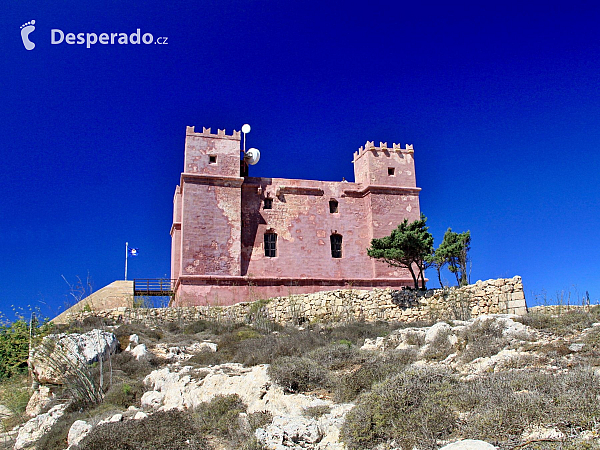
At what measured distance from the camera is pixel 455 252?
23719mm

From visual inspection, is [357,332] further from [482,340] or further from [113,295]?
[113,295]

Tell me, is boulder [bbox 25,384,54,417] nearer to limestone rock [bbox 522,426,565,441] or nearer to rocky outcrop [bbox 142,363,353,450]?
rocky outcrop [bbox 142,363,353,450]

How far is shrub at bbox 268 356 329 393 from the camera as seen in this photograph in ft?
28.6

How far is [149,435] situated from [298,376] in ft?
8.59

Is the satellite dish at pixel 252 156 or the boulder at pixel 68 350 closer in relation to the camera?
the boulder at pixel 68 350

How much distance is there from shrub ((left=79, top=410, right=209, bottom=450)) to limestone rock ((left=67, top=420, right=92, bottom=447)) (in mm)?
861

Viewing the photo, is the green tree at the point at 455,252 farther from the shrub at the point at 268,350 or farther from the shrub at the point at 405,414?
the shrub at the point at 405,414

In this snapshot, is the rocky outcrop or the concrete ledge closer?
the rocky outcrop

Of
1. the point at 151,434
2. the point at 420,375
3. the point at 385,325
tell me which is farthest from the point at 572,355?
the point at 385,325

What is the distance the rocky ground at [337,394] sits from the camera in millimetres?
5523

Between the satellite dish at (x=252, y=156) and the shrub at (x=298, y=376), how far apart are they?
71.3 ft

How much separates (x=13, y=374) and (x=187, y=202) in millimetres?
11974

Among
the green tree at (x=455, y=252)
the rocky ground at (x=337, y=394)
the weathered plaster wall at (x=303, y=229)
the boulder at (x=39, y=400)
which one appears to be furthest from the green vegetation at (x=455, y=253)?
the boulder at (x=39, y=400)

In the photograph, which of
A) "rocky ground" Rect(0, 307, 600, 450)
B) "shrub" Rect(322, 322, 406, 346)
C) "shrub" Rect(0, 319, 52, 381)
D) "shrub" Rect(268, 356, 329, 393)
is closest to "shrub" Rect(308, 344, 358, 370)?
"rocky ground" Rect(0, 307, 600, 450)
